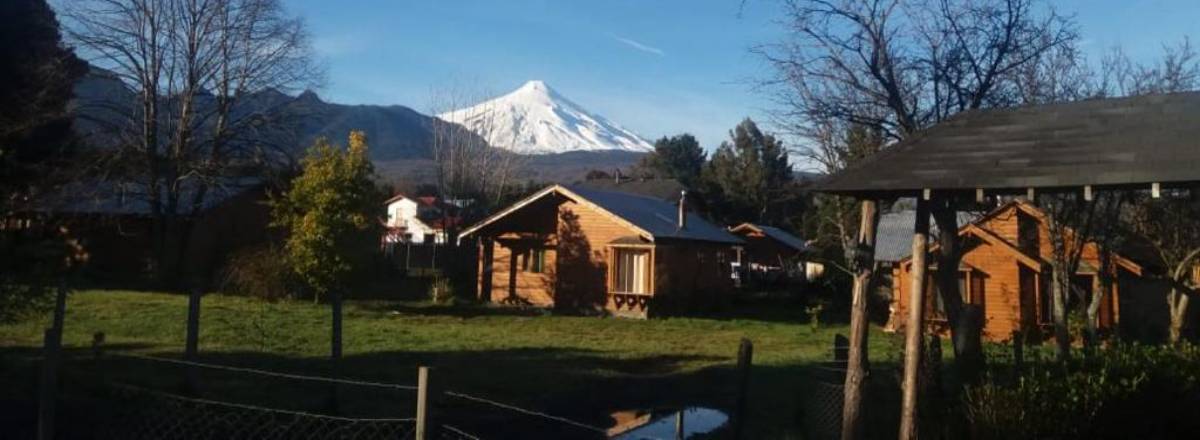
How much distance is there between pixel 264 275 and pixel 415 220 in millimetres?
44938

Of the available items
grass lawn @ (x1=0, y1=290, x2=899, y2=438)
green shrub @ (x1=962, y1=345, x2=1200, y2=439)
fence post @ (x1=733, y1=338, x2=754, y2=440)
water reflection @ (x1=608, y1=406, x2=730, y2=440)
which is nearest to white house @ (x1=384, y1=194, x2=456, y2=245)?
grass lawn @ (x1=0, y1=290, x2=899, y2=438)

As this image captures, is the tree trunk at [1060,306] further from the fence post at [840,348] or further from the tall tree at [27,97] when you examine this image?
the tall tree at [27,97]

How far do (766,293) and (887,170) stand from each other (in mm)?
30688

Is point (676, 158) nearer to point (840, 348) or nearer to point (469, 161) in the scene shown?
point (469, 161)

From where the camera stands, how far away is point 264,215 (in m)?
38.5

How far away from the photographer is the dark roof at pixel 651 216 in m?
30.4

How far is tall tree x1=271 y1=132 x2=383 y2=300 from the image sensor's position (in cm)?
2458

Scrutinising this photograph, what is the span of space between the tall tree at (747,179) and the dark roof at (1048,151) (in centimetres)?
5320

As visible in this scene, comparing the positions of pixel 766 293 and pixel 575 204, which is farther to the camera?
pixel 766 293

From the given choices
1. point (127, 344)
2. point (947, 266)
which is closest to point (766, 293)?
point (127, 344)

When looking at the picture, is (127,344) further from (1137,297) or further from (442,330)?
(1137,297)

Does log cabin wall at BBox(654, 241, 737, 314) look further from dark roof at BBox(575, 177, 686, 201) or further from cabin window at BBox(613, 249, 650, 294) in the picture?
dark roof at BBox(575, 177, 686, 201)

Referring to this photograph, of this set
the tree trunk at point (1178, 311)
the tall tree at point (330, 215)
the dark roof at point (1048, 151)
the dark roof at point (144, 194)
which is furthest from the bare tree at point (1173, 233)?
the dark roof at point (144, 194)

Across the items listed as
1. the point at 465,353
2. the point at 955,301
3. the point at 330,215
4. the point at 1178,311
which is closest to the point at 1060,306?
the point at 1178,311
